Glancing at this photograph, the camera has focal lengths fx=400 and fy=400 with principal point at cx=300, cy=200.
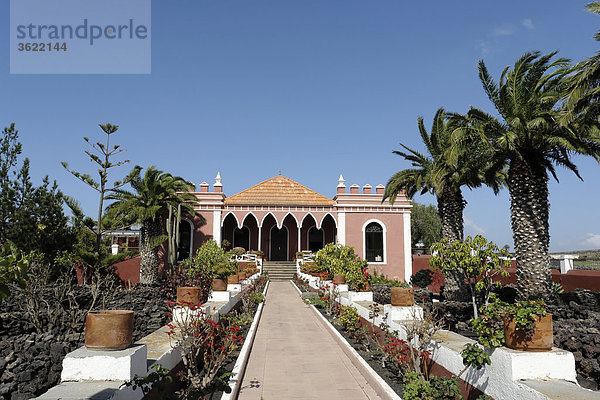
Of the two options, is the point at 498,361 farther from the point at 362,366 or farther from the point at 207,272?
the point at 207,272

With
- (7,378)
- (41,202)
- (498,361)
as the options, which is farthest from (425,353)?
(41,202)

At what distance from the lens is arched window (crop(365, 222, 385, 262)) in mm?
27562

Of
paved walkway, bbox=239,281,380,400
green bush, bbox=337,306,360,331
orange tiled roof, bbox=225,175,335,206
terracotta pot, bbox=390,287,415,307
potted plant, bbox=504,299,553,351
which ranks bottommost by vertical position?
paved walkway, bbox=239,281,380,400

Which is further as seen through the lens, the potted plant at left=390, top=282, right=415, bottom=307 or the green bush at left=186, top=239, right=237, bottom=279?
the green bush at left=186, top=239, right=237, bottom=279

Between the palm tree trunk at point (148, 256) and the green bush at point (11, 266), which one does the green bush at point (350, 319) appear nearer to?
the green bush at point (11, 266)

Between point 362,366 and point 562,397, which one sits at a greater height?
point 562,397

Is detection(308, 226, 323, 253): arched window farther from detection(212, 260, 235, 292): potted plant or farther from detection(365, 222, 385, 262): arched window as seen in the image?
detection(212, 260, 235, 292): potted plant

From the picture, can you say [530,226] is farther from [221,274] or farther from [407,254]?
[407,254]

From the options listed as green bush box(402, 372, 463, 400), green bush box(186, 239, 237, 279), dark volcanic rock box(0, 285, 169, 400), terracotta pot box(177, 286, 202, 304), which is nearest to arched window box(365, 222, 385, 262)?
green bush box(186, 239, 237, 279)

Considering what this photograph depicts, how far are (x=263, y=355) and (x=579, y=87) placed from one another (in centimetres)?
877

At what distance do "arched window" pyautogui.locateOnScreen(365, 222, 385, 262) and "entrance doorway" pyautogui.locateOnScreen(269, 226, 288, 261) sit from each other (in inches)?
243

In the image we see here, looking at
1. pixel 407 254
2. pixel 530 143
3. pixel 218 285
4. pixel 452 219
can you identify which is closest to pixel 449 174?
pixel 452 219

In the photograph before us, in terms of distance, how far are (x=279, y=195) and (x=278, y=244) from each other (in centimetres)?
388

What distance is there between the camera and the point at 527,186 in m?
10.6
